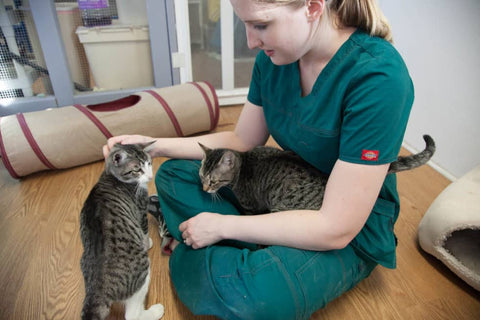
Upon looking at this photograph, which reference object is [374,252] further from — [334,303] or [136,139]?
[136,139]

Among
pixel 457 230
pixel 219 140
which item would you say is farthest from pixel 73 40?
pixel 457 230

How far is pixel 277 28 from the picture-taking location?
713 millimetres

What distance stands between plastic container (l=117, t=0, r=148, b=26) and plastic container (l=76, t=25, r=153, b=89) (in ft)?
0.18

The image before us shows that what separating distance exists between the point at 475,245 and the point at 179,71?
206cm

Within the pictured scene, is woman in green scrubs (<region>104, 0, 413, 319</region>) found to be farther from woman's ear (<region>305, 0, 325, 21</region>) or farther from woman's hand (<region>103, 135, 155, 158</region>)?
woman's hand (<region>103, 135, 155, 158</region>)

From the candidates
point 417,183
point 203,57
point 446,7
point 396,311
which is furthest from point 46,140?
point 446,7

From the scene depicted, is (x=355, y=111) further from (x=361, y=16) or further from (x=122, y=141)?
(x=122, y=141)

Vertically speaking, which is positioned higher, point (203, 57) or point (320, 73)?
point (320, 73)

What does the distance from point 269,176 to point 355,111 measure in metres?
0.48

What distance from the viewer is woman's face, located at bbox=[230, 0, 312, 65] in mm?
686

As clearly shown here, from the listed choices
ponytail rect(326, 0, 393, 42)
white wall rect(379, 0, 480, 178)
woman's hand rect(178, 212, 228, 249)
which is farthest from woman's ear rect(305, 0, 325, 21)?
white wall rect(379, 0, 480, 178)

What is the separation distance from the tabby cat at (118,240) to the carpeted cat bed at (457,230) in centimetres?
102

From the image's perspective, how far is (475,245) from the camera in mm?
1202

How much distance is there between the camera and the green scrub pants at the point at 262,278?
821 mm
